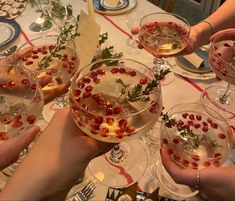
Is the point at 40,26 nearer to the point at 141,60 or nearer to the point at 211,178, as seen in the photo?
the point at 141,60

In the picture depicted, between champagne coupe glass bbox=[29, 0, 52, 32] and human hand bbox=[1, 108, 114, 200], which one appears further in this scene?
champagne coupe glass bbox=[29, 0, 52, 32]

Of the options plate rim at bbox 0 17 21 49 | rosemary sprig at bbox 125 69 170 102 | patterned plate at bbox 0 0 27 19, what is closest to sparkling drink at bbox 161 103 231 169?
rosemary sprig at bbox 125 69 170 102

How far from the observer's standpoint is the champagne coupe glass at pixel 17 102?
83 cm

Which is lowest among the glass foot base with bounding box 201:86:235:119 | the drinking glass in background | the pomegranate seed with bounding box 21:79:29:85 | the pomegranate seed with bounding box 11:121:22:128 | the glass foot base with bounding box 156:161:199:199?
the glass foot base with bounding box 156:161:199:199

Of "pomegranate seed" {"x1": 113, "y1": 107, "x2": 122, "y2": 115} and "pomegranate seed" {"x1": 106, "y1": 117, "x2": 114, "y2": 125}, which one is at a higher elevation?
"pomegranate seed" {"x1": 106, "y1": 117, "x2": 114, "y2": 125}

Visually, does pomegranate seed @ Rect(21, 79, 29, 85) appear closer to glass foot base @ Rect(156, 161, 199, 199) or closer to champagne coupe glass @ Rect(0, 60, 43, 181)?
champagne coupe glass @ Rect(0, 60, 43, 181)

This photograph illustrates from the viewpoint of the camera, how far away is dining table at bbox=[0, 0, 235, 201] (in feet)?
3.01

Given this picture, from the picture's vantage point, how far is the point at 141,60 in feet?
4.37

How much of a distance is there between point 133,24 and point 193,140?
0.77 m

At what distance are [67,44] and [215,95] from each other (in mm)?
583

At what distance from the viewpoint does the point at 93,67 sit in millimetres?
875

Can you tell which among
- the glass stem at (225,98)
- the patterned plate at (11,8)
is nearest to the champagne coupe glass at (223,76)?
the glass stem at (225,98)

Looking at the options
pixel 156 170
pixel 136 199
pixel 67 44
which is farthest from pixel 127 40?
pixel 136 199

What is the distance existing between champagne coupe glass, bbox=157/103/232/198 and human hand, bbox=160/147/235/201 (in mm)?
20
